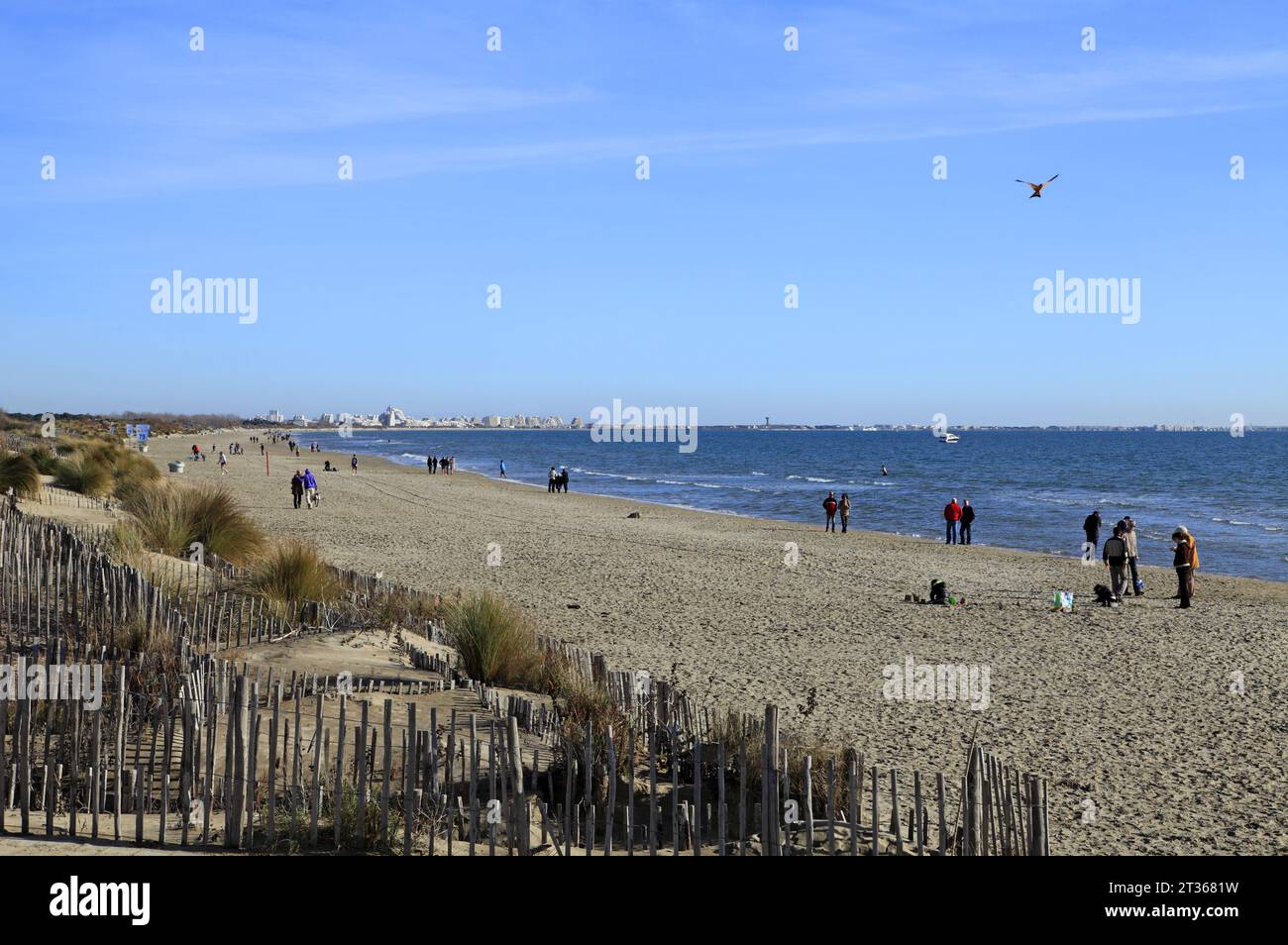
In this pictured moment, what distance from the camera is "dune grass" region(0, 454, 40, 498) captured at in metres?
18.7

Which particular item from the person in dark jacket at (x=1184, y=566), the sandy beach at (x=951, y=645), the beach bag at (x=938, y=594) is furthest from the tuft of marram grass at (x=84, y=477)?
the person in dark jacket at (x=1184, y=566)

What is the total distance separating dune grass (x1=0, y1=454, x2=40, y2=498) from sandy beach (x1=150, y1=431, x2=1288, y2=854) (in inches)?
209

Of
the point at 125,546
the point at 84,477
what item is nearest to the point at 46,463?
the point at 84,477

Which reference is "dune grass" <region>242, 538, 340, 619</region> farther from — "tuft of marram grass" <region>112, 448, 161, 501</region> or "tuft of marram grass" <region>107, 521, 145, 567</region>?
"tuft of marram grass" <region>112, 448, 161, 501</region>

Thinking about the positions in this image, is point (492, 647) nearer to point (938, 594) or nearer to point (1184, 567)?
point (938, 594)

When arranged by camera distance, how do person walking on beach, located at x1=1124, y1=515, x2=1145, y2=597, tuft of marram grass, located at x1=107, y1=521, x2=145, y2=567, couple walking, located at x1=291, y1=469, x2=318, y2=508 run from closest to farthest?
→ tuft of marram grass, located at x1=107, y1=521, x2=145, y2=567 < person walking on beach, located at x1=1124, y1=515, x2=1145, y2=597 < couple walking, located at x1=291, y1=469, x2=318, y2=508

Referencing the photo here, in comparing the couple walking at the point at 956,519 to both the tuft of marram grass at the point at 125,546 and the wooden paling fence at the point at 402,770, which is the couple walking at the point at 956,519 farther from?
the wooden paling fence at the point at 402,770

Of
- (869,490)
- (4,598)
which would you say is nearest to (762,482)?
(869,490)

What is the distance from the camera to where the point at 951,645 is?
13898 millimetres

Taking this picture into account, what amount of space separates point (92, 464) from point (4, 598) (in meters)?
18.0

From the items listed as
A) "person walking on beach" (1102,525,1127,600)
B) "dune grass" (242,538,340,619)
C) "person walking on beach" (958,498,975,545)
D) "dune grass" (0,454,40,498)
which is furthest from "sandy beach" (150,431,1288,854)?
"dune grass" (0,454,40,498)

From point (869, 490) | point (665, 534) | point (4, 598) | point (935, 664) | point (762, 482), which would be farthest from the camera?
point (762, 482)
